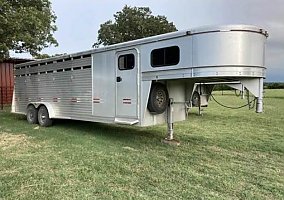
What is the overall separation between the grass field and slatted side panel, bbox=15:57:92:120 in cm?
74

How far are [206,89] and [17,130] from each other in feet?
24.9

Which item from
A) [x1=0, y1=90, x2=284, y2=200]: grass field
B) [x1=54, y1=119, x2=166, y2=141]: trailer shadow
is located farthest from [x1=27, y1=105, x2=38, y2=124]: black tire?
[x1=0, y1=90, x2=284, y2=200]: grass field

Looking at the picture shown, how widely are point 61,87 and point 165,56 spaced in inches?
160

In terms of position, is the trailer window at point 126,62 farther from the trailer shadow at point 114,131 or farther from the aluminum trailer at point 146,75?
the trailer shadow at point 114,131

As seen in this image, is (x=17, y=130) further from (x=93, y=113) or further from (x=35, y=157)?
(x=35, y=157)

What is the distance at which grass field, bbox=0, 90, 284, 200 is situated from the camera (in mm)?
4121

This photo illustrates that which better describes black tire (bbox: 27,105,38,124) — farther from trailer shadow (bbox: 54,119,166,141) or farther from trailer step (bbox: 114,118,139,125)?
trailer step (bbox: 114,118,139,125)

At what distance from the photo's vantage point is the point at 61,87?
9.27 meters

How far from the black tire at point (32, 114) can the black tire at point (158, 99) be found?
5.08 metres

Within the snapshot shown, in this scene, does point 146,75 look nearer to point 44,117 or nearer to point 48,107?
point 48,107

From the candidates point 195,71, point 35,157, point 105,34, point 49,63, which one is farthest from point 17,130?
point 105,34

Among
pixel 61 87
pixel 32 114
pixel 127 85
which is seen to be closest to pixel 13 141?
pixel 61 87

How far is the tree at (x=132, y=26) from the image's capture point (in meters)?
33.6

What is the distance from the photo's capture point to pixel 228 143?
24.2 feet
